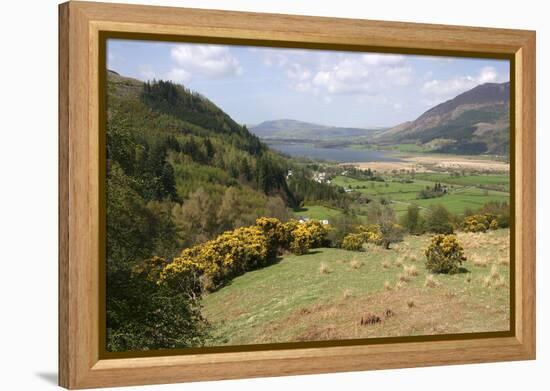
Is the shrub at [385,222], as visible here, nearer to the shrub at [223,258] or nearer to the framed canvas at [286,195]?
the framed canvas at [286,195]

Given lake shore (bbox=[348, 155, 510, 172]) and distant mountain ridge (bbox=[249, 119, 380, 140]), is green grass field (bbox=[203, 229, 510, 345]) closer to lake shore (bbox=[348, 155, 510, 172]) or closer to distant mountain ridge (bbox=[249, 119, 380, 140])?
lake shore (bbox=[348, 155, 510, 172])

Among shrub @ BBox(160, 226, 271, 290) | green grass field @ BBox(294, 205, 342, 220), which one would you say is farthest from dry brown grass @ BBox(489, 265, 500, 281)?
shrub @ BBox(160, 226, 271, 290)

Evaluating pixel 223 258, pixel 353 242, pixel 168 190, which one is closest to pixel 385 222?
pixel 353 242

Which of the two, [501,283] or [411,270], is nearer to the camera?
[411,270]

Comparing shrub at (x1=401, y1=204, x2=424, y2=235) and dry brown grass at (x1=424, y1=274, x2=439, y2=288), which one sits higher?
shrub at (x1=401, y1=204, x2=424, y2=235)

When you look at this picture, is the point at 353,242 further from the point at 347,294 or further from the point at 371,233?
the point at 347,294

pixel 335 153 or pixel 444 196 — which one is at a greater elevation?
pixel 335 153

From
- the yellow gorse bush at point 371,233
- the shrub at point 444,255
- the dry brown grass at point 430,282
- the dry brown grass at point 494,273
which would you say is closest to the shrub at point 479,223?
the shrub at point 444,255
